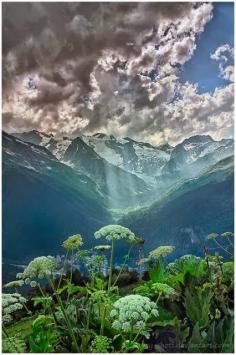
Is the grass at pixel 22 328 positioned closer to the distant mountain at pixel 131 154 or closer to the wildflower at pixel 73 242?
the wildflower at pixel 73 242

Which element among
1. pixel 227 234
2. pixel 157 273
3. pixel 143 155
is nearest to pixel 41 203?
pixel 143 155

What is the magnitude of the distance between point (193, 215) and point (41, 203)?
0.76 meters

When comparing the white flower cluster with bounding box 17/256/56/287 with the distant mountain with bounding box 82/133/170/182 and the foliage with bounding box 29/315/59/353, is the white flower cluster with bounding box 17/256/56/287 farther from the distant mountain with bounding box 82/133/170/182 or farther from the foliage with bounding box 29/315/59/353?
the distant mountain with bounding box 82/133/170/182

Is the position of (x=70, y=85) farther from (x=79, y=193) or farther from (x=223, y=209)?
(x=223, y=209)

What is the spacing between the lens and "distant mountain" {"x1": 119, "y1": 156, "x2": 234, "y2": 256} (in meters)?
2.58

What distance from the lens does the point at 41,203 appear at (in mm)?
2639

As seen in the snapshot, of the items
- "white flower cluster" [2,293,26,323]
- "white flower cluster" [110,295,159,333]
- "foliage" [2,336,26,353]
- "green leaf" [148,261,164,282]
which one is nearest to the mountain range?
"green leaf" [148,261,164,282]

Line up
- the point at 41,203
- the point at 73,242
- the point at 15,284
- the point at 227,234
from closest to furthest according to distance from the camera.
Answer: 1. the point at 15,284
2. the point at 73,242
3. the point at 227,234
4. the point at 41,203

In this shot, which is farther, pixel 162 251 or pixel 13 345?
pixel 162 251

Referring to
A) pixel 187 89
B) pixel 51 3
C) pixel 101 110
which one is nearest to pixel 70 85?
pixel 101 110

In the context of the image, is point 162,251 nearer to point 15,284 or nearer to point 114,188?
point 114,188

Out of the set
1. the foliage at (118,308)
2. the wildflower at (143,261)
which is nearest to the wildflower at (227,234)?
the foliage at (118,308)

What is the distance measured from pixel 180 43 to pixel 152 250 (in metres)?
1.04

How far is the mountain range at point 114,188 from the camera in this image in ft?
8.43
